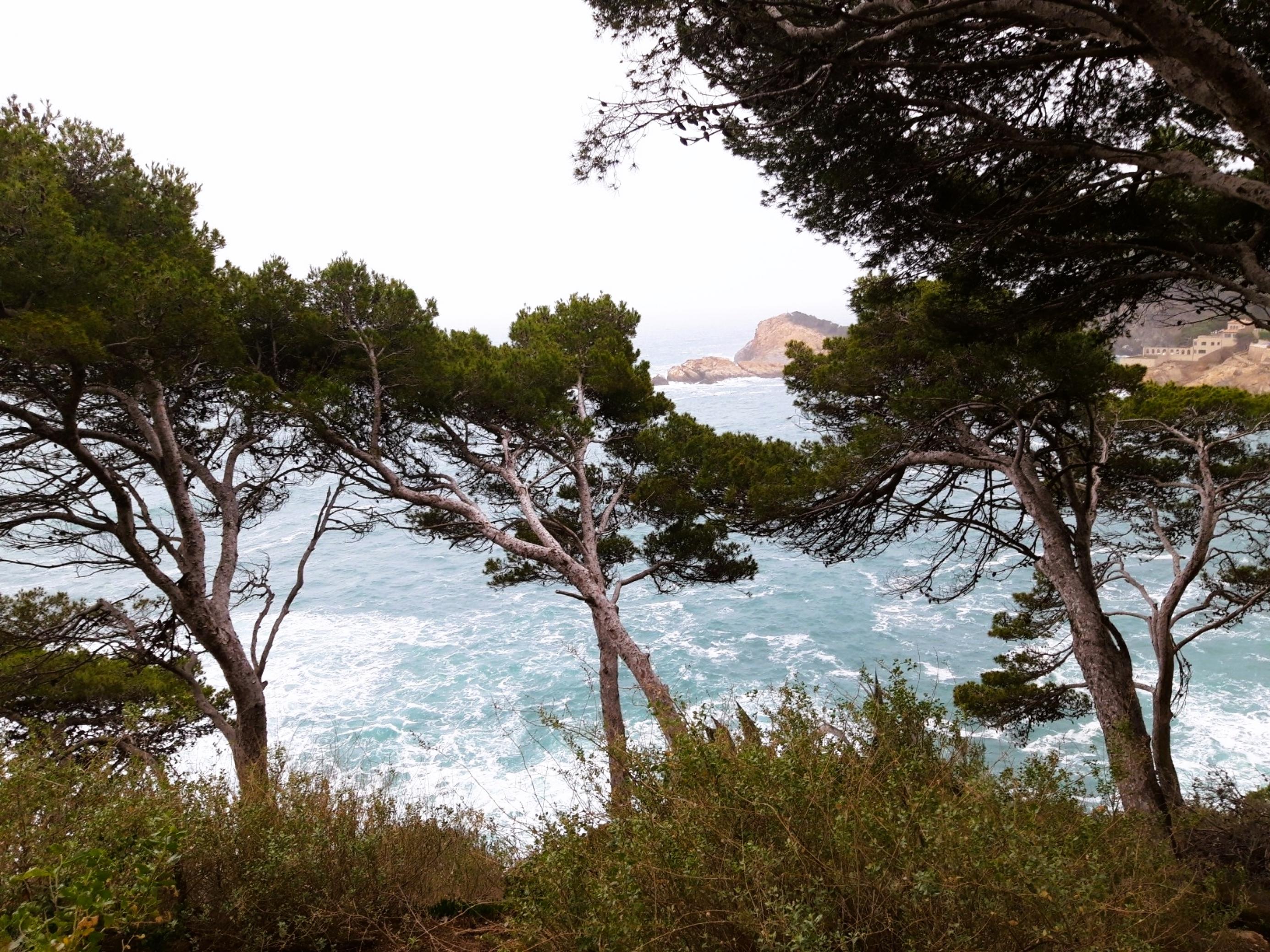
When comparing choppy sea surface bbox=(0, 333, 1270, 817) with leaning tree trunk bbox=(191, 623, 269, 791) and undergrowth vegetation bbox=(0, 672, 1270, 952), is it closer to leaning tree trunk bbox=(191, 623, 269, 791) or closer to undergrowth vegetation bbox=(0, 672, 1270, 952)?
leaning tree trunk bbox=(191, 623, 269, 791)

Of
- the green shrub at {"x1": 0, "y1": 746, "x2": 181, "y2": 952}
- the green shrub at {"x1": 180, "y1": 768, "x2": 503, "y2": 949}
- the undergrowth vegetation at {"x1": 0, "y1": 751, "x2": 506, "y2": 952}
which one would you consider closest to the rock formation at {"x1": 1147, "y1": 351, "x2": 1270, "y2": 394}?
the green shrub at {"x1": 180, "y1": 768, "x2": 503, "y2": 949}

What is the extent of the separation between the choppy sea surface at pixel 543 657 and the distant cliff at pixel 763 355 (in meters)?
37.6

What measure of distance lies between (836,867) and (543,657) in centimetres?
1726

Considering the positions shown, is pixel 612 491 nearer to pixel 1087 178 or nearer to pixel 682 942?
pixel 1087 178

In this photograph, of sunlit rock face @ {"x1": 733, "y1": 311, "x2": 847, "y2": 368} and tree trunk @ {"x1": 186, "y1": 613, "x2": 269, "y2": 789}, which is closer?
tree trunk @ {"x1": 186, "y1": 613, "x2": 269, "y2": 789}

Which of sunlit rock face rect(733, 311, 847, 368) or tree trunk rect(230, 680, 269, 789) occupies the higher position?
sunlit rock face rect(733, 311, 847, 368)

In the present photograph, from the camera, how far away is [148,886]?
1.88m

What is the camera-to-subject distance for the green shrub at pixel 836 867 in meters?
1.68

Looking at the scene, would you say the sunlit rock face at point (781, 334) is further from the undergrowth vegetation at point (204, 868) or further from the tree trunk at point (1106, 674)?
the undergrowth vegetation at point (204, 868)

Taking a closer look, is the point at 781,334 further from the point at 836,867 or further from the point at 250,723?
the point at 836,867

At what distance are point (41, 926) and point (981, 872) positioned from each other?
7.82 ft

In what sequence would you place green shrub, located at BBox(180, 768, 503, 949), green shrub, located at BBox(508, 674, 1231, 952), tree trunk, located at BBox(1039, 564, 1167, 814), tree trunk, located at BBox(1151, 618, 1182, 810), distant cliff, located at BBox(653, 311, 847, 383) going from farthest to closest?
distant cliff, located at BBox(653, 311, 847, 383) → tree trunk, located at BBox(1151, 618, 1182, 810) → tree trunk, located at BBox(1039, 564, 1167, 814) → green shrub, located at BBox(180, 768, 503, 949) → green shrub, located at BBox(508, 674, 1231, 952)

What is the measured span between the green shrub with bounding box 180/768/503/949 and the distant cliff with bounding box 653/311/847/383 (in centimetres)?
5420

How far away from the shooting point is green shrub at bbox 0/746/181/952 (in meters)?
1.69
